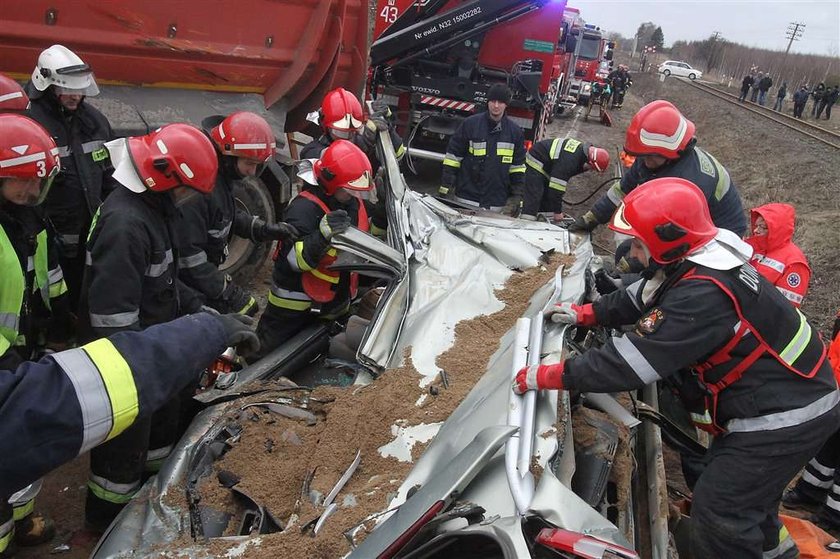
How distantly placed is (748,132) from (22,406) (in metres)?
20.3

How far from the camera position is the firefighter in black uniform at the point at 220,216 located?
3.10 meters

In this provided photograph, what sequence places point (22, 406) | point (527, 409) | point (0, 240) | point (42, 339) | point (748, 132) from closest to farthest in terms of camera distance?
point (22, 406), point (527, 409), point (0, 240), point (42, 339), point (748, 132)

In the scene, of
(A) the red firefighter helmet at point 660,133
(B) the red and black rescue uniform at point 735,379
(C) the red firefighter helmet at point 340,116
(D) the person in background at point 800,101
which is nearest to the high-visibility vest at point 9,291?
(B) the red and black rescue uniform at point 735,379

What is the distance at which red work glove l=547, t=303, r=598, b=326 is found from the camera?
99.9 inches

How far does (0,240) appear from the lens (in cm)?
210

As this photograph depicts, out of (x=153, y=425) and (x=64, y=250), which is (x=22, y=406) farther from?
(x=64, y=250)

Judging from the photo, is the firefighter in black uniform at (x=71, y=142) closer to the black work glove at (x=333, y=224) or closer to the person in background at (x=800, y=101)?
the black work glove at (x=333, y=224)

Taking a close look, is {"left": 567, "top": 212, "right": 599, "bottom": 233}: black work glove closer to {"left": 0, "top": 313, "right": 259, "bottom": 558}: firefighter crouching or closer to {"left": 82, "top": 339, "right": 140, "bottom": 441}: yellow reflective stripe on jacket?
{"left": 0, "top": 313, "right": 259, "bottom": 558}: firefighter crouching

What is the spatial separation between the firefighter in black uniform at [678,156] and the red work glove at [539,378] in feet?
7.36

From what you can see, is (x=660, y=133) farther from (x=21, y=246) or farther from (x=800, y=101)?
(x=800, y=101)

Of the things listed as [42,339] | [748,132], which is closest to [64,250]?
[42,339]

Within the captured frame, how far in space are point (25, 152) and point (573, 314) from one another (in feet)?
7.12

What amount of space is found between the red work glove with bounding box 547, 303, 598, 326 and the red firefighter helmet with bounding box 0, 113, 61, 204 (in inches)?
79.9

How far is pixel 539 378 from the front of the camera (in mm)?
2023
